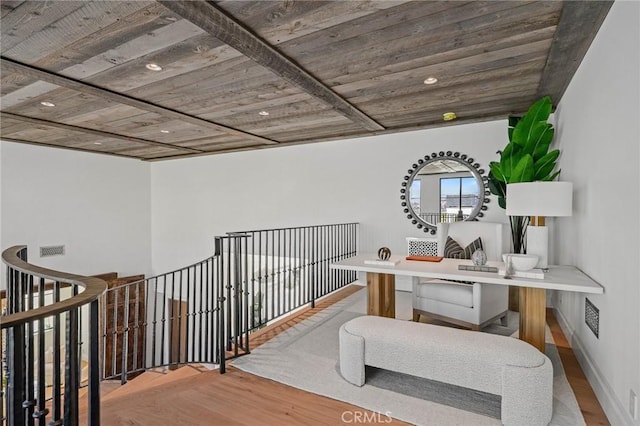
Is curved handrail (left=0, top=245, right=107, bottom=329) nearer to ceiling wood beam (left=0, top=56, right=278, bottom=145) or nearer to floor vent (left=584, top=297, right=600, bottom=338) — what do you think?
ceiling wood beam (left=0, top=56, right=278, bottom=145)

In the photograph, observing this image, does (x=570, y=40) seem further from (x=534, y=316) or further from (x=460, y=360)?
(x=460, y=360)

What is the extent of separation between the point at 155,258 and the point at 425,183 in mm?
6018

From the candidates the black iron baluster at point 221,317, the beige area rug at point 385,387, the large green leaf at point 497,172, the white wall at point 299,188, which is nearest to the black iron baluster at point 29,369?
the black iron baluster at point 221,317

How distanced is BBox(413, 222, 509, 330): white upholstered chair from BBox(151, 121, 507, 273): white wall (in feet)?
3.80

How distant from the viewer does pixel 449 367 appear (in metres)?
2.14

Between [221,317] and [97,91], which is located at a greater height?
[97,91]

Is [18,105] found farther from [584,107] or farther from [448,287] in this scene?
[584,107]

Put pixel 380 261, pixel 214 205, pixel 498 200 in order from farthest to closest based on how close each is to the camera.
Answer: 1. pixel 214 205
2. pixel 498 200
3. pixel 380 261

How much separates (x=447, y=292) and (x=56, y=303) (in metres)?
2.96

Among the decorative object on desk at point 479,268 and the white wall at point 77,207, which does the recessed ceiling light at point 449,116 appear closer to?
the decorative object on desk at point 479,268

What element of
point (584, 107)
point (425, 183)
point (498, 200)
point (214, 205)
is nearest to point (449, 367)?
point (584, 107)

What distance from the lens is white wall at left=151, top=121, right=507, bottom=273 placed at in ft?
16.4

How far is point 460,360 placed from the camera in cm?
211

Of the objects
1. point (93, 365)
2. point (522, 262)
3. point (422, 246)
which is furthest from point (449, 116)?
point (93, 365)
